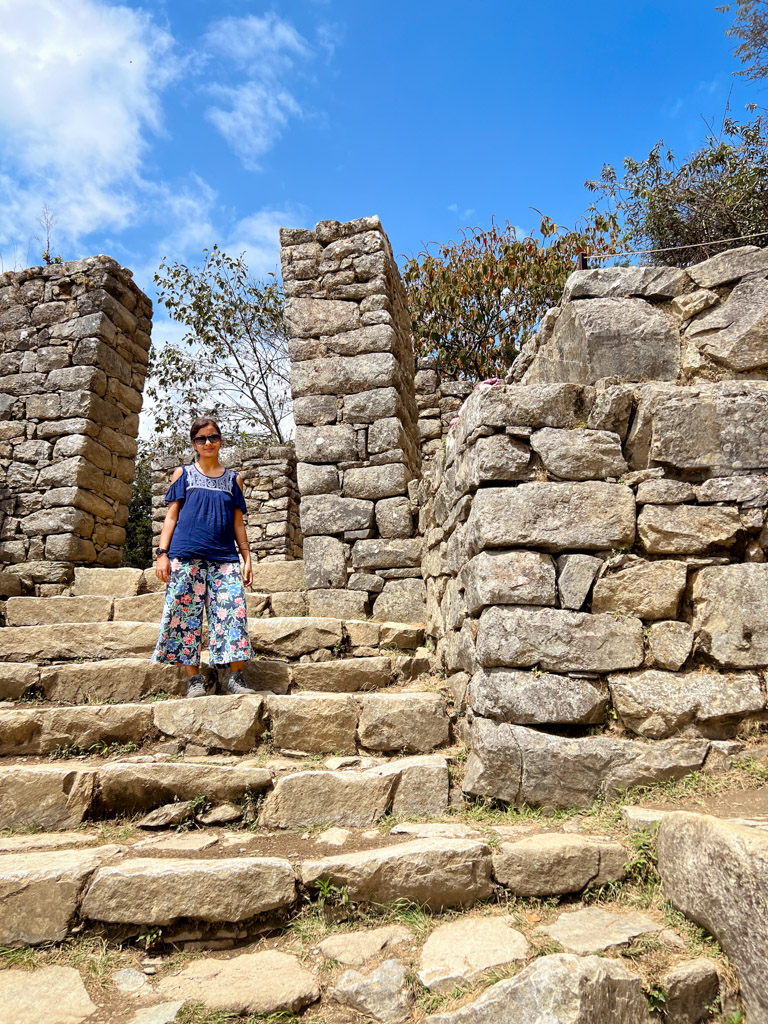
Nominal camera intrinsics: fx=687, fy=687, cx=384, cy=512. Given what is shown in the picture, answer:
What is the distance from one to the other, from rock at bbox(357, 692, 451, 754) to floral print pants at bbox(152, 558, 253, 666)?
872 mm

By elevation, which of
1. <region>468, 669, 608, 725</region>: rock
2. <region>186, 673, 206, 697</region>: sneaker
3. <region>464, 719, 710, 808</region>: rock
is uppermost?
<region>468, 669, 608, 725</region>: rock

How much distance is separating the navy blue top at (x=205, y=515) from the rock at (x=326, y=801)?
1.58 metres

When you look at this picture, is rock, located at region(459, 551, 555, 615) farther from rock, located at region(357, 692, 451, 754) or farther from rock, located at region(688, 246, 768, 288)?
rock, located at region(688, 246, 768, 288)

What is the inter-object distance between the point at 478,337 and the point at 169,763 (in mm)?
11443

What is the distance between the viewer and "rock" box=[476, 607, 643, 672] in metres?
3.07

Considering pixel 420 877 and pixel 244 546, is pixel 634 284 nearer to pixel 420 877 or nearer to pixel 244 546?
pixel 244 546

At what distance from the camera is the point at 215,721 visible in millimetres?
3641

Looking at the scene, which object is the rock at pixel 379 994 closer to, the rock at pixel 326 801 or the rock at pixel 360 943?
the rock at pixel 360 943

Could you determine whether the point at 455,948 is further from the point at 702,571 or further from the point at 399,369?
the point at 399,369

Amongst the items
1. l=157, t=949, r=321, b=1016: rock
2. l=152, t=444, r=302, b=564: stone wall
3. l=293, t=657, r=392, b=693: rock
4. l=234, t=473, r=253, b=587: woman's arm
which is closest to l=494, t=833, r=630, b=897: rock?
l=157, t=949, r=321, b=1016: rock

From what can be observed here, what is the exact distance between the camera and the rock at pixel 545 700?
3.03m

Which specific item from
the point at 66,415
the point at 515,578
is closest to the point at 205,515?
the point at 515,578

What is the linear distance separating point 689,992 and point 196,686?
279 cm

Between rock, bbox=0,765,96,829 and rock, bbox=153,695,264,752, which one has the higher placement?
rock, bbox=153,695,264,752
